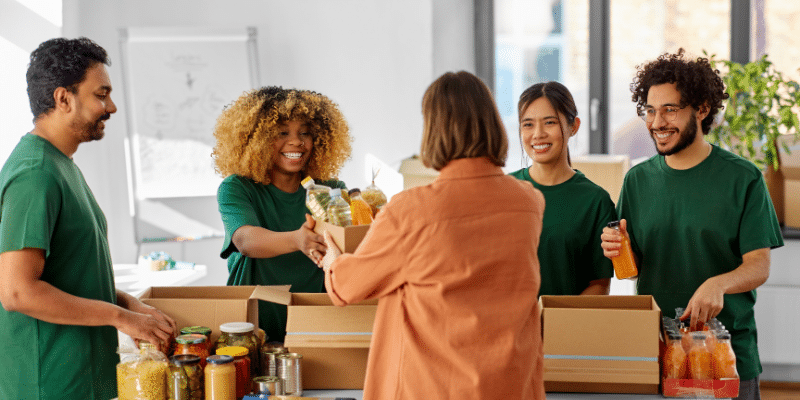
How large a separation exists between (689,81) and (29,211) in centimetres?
174

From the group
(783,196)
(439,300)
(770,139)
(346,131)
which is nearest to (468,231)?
(439,300)

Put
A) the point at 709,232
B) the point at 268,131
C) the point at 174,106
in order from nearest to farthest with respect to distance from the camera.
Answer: the point at 709,232 → the point at 268,131 → the point at 174,106

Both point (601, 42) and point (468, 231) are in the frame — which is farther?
point (601, 42)

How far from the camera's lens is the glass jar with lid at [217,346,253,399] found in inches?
61.2

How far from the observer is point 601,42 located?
170 inches

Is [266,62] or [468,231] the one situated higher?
[266,62]

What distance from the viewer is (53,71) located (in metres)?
1.56

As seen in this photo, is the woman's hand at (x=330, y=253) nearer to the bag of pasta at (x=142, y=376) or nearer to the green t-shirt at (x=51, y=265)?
the bag of pasta at (x=142, y=376)

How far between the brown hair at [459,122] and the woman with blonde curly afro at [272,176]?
2.25 ft

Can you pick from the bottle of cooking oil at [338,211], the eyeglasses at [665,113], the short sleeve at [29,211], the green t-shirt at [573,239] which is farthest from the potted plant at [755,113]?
the short sleeve at [29,211]

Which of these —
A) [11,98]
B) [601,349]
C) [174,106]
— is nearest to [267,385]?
[601,349]

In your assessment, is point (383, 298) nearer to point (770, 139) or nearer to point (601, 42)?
point (770, 139)

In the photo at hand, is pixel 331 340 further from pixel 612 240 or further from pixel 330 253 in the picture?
pixel 612 240

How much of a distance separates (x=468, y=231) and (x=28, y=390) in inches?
41.8
